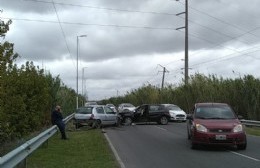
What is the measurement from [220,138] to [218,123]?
0.65 meters

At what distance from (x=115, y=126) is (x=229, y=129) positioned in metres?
18.9

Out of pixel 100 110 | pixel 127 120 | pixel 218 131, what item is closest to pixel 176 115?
pixel 127 120

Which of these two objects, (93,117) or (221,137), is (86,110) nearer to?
(93,117)

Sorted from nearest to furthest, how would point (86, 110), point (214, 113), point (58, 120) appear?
1. point (214, 113)
2. point (58, 120)
3. point (86, 110)

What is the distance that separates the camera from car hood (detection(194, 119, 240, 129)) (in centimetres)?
1795

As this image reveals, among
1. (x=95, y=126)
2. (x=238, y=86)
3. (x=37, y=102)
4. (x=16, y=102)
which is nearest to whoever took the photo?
(x=16, y=102)


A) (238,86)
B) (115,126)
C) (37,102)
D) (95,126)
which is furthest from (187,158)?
(238,86)

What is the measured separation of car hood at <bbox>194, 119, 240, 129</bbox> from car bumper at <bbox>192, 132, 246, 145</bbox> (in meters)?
0.32

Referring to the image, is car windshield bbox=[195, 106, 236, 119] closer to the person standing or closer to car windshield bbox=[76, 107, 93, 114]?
the person standing

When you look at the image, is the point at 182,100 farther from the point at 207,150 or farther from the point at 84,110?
the point at 207,150

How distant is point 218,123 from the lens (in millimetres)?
18172

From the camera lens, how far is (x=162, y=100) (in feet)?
217

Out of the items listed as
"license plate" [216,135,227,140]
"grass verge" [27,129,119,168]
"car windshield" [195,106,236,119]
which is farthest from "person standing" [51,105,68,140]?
"license plate" [216,135,227,140]

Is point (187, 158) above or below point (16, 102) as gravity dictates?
below
